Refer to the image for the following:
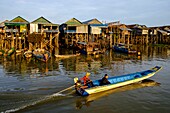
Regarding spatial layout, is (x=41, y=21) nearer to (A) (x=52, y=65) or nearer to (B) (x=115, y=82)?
(A) (x=52, y=65)

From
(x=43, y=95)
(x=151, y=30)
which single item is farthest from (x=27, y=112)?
(x=151, y=30)

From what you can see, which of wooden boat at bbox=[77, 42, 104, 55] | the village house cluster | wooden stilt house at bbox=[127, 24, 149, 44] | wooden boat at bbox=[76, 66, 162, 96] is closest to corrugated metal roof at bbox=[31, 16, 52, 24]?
the village house cluster

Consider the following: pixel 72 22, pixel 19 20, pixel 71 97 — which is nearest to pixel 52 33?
pixel 72 22

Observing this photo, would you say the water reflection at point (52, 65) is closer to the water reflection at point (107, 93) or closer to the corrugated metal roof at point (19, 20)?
the water reflection at point (107, 93)

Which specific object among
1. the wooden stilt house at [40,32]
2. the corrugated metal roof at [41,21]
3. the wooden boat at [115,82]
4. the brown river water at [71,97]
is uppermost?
the corrugated metal roof at [41,21]

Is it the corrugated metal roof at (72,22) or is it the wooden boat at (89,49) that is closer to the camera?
the wooden boat at (89,49)

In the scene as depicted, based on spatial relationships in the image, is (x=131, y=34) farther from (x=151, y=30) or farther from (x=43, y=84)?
(x=43, y=84)

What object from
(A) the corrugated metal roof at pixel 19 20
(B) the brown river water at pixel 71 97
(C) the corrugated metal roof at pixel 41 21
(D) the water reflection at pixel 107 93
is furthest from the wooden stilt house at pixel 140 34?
(D) the water reflection at pixel 107 93

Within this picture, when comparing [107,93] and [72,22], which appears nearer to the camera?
[107,93]

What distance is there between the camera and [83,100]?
11.9 m

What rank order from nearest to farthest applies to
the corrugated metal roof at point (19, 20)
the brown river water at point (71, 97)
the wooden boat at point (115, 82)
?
the brown river water at point (71, 97)
the wooden boat at point (115, 82)
the corrugated metal roof at point (19, 20)

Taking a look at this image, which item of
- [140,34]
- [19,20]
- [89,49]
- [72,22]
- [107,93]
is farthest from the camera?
[140,34]

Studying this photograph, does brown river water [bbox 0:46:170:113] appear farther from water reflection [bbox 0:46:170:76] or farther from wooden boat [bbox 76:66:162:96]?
water reflection [bbox 0:46:170:76]

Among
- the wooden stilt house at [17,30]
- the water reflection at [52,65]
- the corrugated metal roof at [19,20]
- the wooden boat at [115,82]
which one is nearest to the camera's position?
the wooden boat at [115,82]
